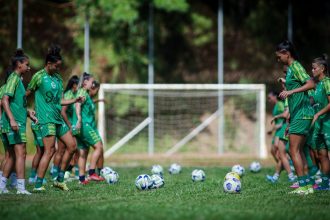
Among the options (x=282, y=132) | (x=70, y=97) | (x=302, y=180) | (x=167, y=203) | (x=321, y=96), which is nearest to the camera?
(x=167, y=203)

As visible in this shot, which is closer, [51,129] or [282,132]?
[51,129]

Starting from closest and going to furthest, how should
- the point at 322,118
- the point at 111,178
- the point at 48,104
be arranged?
1. the point at 48,104
2. the point at 322,118
3. the point at 111,178

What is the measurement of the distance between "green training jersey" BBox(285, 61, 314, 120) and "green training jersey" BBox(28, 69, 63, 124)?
370cm

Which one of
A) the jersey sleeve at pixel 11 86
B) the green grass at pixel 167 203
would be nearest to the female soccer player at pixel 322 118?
the green grass at pixel 167 203

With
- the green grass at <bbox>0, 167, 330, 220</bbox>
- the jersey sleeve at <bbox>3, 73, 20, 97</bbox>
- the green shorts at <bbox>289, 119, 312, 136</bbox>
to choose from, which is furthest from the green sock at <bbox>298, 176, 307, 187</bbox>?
the jersey sleeve at <bbox>3, 73, 20, 97</bbox>

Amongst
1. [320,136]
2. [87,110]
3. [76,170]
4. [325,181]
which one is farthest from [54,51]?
[325,181]

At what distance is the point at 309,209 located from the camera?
830 centimetres

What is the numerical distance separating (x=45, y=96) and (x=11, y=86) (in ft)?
2.00

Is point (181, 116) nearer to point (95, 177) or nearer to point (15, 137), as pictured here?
point (95, 177)

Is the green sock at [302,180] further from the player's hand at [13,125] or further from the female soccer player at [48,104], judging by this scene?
the player's hand at [13,125]

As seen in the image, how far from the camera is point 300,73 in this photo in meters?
9.91

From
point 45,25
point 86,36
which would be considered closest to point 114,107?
point 86,36

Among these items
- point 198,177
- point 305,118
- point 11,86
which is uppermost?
point 11,86

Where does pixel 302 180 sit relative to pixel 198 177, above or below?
above
